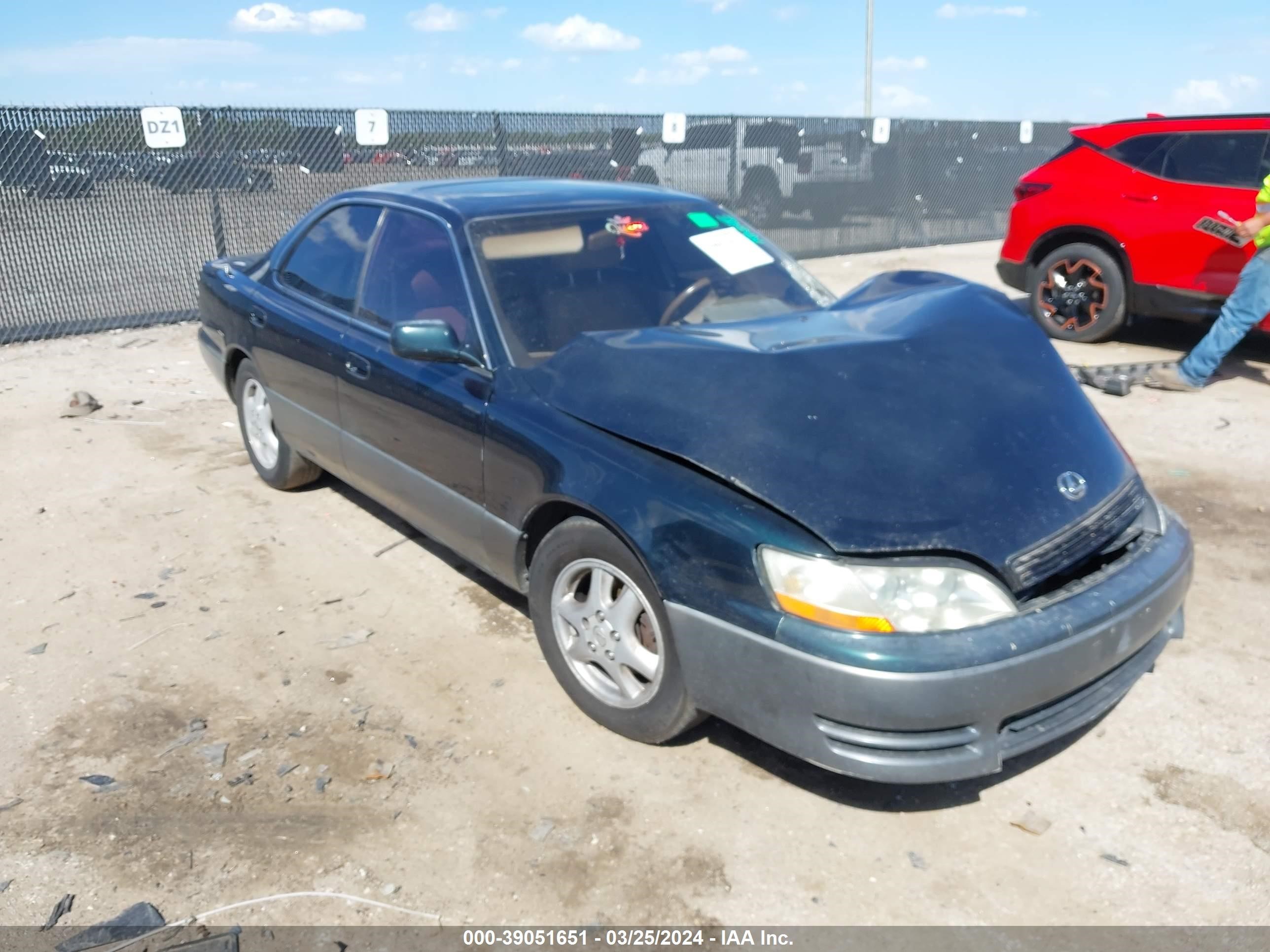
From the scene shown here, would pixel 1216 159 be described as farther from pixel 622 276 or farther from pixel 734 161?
pixel 734 161

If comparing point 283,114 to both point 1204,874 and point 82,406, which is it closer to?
point 82,406

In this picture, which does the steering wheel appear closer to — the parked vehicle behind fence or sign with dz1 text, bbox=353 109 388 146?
sign with dz1 text, bbox=353 109 388 146

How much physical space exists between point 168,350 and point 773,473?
8089mm

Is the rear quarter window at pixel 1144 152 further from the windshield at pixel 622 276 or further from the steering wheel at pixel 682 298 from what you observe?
the steering wheel at pixel 682 298

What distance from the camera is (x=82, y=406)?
725 centimetres

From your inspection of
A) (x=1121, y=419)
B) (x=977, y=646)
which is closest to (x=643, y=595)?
(x=977, y=646)

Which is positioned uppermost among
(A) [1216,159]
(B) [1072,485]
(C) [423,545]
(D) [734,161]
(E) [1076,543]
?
(D) [734,161]

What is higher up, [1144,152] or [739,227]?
[1144,152]

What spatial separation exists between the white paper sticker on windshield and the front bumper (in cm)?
181

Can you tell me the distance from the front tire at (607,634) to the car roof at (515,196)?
4.74ft

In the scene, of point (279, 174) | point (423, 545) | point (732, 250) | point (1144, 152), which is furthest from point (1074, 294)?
point (279, 174)

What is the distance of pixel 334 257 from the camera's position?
15.5 ft

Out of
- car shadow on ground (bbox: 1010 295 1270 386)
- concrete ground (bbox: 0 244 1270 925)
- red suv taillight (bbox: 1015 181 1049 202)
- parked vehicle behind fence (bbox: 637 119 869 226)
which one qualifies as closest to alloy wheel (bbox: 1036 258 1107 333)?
car shadow on ground (bbox: 1010 295 1270 386)

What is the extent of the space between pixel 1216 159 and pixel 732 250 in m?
5.64
